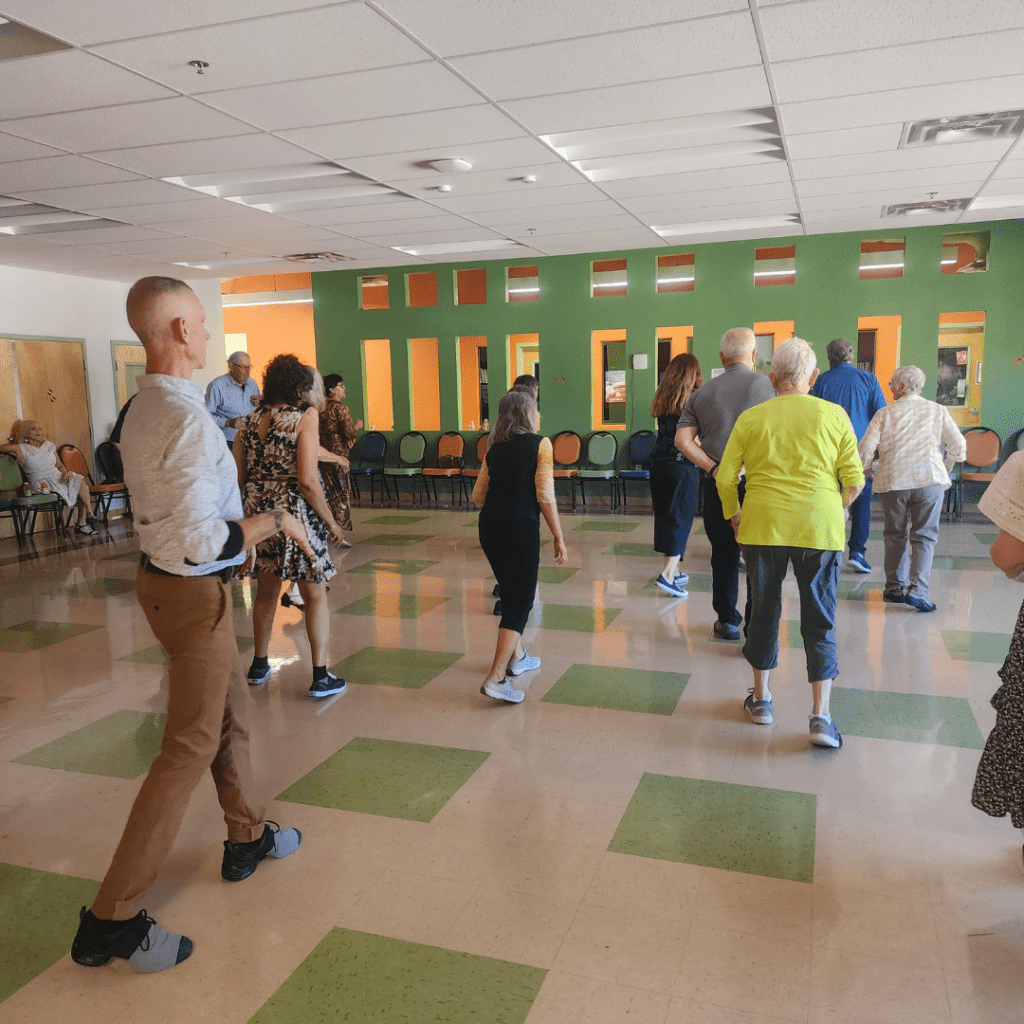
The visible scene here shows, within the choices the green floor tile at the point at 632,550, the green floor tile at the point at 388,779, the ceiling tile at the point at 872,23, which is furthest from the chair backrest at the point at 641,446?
the green floor tile at the point at 388,779

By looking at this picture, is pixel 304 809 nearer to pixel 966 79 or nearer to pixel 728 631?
pixel 728 631

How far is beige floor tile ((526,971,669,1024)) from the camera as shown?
82.3 inches

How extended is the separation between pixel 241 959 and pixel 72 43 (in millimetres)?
4034

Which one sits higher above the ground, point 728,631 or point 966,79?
point 966,79

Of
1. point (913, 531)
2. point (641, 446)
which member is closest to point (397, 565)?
point (913, 531)

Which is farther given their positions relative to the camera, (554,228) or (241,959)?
(554,228)

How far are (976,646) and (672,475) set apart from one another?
7.33 feet

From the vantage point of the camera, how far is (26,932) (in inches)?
98.3

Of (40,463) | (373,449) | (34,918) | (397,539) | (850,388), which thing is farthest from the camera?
(373,449)

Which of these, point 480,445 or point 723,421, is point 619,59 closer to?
point 723,421

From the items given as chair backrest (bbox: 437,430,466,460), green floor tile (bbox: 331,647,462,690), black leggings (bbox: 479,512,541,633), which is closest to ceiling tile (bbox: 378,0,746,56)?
black leggings (bbox: 479,512,541,633)

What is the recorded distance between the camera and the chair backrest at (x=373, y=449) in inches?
475

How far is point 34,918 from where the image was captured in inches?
101

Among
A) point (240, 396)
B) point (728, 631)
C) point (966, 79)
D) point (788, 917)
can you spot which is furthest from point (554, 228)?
point (788, 917)
